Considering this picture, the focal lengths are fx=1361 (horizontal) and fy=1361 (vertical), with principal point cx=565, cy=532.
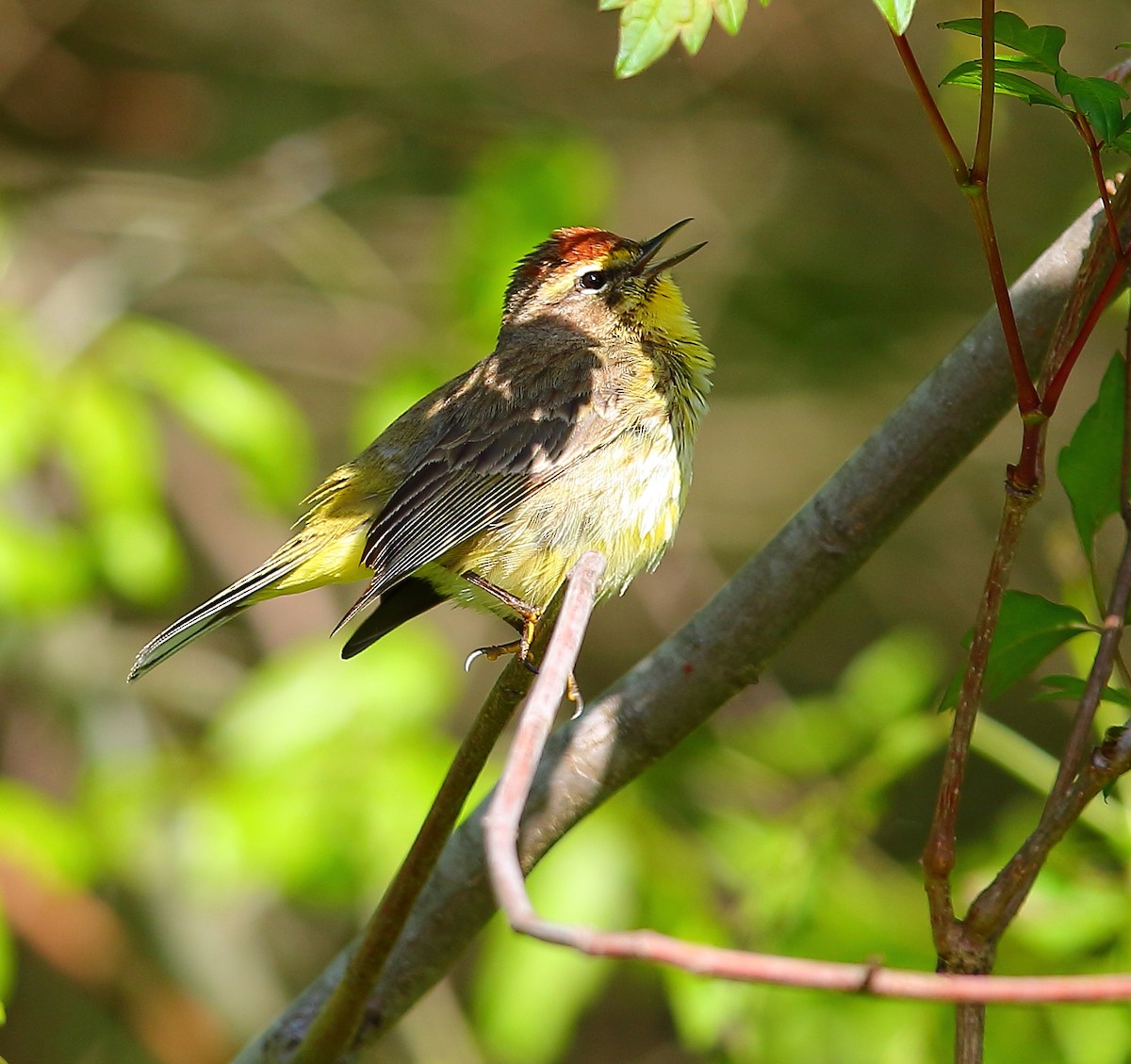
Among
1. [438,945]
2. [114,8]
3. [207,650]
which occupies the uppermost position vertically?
[114,8]

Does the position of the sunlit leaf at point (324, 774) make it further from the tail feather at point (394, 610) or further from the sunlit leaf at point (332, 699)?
the tail feather at point (394, 610)

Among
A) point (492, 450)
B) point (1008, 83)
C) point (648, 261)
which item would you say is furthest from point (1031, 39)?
point (648, 261)

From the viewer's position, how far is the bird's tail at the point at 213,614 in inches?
137

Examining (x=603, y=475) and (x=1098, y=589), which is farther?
(x=603, y=475)

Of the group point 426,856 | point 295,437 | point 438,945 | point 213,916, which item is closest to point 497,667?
point 213,916

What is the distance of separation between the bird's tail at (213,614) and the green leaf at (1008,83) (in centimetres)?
217

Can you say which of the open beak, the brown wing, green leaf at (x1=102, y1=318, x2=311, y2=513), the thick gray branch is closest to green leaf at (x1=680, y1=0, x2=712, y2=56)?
the thick gray branch

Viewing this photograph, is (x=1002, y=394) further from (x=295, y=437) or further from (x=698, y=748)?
(x=295, y=437)

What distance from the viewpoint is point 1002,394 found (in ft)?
A: 8.13

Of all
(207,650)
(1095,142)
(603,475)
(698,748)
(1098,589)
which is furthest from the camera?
(207,650)

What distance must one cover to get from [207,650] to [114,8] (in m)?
3.73

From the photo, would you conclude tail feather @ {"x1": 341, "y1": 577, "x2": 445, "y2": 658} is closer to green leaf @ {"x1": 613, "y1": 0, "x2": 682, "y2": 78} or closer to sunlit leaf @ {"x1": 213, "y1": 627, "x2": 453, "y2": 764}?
sunlit leaf @ {"x1": 213, "y1": 627, "x2": 453, "y2": 764}

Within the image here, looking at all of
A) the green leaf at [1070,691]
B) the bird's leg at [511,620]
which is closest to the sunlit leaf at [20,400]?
the bird's leg at [511,620]

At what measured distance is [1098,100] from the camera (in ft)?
6.25
